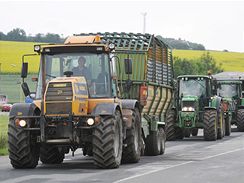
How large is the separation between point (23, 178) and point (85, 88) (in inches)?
129

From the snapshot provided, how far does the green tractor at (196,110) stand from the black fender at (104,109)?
50.1ft

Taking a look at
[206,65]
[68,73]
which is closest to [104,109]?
[68,73]

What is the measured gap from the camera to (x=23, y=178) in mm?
15266

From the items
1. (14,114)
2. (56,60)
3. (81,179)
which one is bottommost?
(81,179)

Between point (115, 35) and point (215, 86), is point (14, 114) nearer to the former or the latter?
point (115, 35)

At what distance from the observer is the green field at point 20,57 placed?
90831mm

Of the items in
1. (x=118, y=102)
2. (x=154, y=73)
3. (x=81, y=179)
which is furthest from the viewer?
(x=154, y=73)

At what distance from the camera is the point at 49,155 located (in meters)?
19.3

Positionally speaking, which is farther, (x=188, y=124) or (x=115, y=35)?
(x=188, y=124)

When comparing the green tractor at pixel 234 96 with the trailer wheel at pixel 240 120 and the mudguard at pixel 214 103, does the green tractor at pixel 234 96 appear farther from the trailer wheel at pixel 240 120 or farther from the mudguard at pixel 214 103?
the mudguard at pixel 214 103

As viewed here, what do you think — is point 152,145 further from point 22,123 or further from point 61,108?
point 22,123

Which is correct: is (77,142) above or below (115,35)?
below

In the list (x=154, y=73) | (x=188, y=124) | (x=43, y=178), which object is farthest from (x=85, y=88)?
(x=188, y=124)

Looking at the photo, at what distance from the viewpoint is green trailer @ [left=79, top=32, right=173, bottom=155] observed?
22156 millimetres
